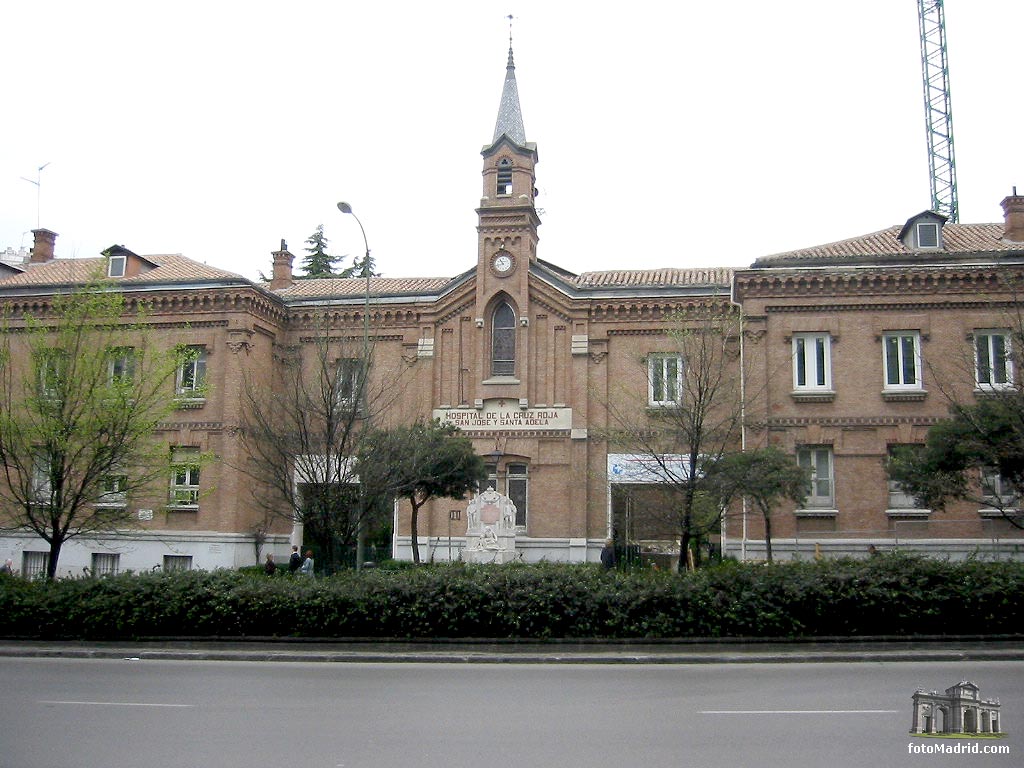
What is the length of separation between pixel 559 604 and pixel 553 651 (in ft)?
2.85

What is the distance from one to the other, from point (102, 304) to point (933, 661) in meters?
18.5

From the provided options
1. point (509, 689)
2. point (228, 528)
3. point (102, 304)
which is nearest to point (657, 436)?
point (509, 689)

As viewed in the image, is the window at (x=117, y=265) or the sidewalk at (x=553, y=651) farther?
the window at (x=117, y=265)

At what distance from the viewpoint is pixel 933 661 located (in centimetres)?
1577

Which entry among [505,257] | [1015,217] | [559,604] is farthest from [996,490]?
[505,257]

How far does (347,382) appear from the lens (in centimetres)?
2084

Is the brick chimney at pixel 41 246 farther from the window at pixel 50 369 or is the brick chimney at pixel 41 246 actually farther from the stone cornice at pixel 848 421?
the stone cornice at pixel 848 421

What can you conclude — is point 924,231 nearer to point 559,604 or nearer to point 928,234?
point 928,234

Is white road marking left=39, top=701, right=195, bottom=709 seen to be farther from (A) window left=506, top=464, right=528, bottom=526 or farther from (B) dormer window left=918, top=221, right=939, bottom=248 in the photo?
(B) dormer window left=918, top=221, right=939, bottom=248

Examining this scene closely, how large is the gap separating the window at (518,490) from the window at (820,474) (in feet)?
30.3

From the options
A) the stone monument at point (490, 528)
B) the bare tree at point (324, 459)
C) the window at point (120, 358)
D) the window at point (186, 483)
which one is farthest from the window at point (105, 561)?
the bare tree at point (324, 459)

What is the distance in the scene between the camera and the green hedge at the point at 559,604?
16.9m

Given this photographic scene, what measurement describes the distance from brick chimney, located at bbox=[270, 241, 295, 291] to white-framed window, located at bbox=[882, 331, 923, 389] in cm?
2259

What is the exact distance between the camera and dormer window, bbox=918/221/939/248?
31312 mm
